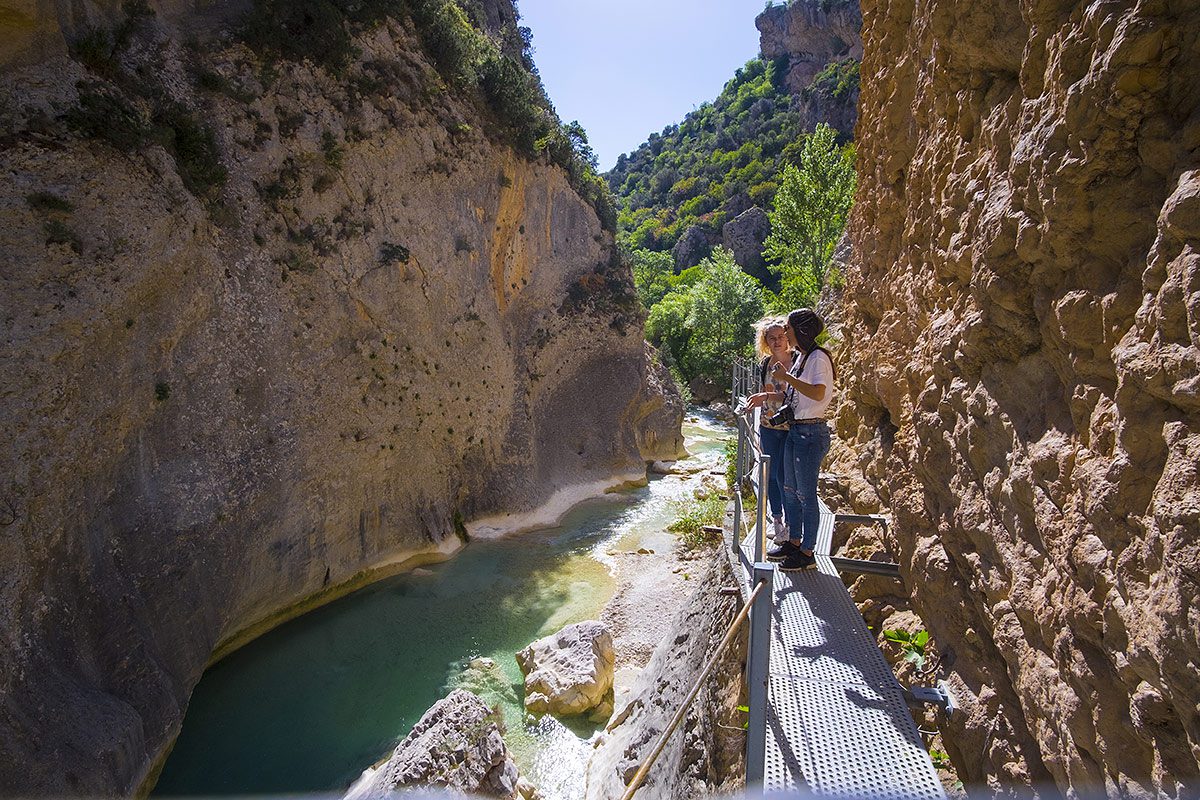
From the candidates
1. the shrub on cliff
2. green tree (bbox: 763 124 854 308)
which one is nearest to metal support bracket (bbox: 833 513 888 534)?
green tree (bbox: 763 124 854 308)

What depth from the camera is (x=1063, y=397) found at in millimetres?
2637

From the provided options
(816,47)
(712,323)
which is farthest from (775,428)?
(816,47)

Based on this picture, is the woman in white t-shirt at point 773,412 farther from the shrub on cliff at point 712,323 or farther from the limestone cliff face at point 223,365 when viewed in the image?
the shrub on cliff at point 712,323

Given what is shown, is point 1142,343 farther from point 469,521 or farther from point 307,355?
point 469,521

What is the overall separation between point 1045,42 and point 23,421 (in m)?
9.52

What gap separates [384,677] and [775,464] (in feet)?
28.0

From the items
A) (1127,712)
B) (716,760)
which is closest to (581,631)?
(716,760)

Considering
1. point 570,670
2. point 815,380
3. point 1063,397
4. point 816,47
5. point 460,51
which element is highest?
point 816,47

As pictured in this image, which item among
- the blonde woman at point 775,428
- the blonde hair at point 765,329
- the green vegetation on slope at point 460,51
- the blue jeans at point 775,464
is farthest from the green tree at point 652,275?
the blue jeans at point 775,464

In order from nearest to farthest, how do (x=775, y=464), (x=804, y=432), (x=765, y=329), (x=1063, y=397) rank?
(x=1063, y=397) < (x=804, y=432) < (x=775, y=464) < (x=765, y=329)

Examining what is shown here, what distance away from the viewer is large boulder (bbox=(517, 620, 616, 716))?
29.8 feet

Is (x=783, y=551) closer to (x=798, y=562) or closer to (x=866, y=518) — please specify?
(x=798, y=562)

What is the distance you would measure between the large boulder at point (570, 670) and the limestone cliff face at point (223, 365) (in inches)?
194

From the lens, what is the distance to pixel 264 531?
10.5m
